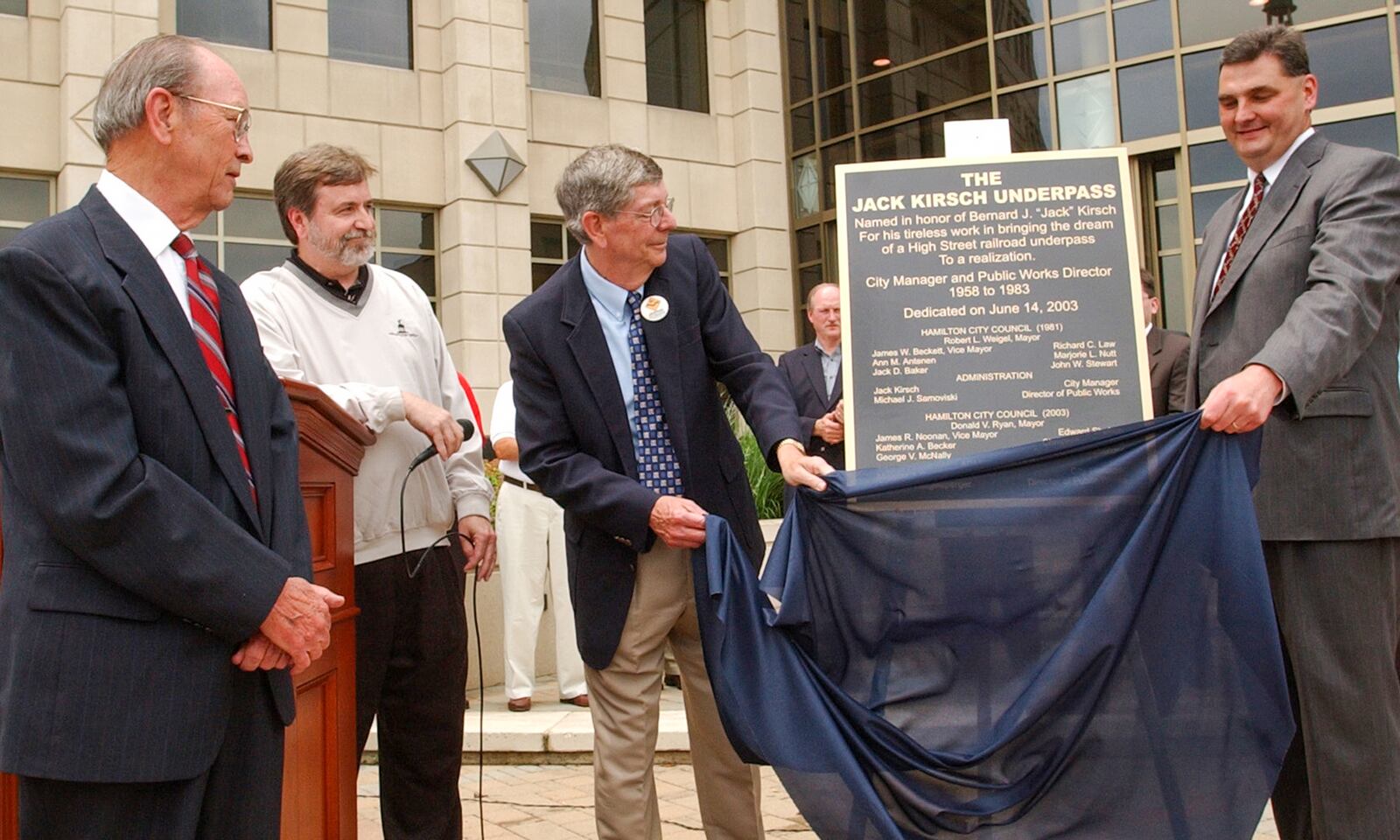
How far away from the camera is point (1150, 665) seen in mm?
3160

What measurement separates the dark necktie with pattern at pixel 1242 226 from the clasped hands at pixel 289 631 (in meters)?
2.71

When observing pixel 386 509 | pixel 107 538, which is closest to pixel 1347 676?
pixel 386 509

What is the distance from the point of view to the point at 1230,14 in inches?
537

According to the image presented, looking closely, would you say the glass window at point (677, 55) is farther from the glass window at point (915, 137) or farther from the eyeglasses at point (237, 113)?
the eyeglasses at point (237, 113)

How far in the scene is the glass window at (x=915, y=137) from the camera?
51.3 ft

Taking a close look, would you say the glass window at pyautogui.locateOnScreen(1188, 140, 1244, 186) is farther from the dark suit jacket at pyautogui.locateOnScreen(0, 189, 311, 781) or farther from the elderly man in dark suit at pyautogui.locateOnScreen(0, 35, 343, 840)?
the dark suit jacket at pyautogui.locateOnScreen(0, 189, 311, 781)

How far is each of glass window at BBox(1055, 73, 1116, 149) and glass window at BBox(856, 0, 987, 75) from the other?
1518 millimetres

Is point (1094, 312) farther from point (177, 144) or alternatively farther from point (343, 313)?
point (177, 144)

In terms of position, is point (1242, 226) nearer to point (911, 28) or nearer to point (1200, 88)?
point (1200, 88)

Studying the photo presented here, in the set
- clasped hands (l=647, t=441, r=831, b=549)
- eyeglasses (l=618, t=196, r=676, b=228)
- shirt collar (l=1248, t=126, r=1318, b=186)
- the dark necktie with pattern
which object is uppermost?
shirt collar (l=1248, t=126, r=1318, b=186)

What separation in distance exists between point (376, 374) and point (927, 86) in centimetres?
1355

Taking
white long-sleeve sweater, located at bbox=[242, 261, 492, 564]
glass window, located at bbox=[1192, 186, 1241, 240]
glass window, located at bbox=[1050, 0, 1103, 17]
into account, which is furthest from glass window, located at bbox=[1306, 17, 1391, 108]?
white long-sleeve sweater, located at bbox=[242, 261, 492, 564]

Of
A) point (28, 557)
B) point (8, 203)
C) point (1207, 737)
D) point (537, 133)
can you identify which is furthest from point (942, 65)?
point (28, 557)

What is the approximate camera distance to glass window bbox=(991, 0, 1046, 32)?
597 inches
